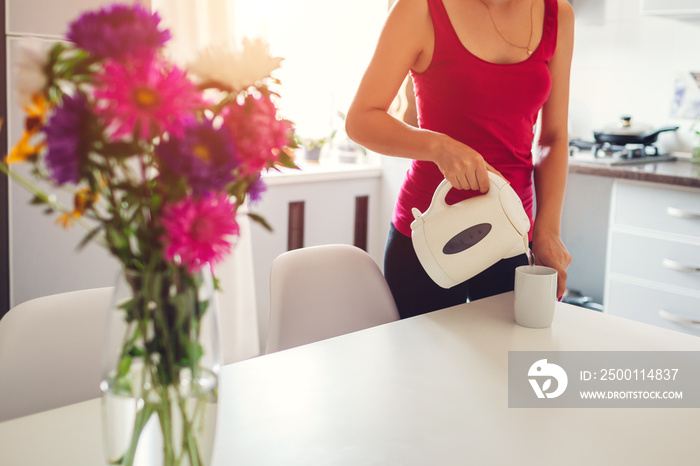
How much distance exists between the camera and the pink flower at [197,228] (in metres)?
0.51

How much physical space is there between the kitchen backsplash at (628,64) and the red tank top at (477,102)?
1861 millimetres

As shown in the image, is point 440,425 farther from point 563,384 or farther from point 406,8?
point 406,8

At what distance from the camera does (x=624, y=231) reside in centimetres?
272

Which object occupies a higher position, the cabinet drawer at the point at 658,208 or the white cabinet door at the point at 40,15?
the white cabinet door at the point at 40,15

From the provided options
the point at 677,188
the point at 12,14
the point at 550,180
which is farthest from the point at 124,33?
the point at 677,188

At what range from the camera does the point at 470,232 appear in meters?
1.15

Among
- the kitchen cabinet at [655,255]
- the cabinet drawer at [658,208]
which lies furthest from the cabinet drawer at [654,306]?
the cabinet drawer at [658,208]

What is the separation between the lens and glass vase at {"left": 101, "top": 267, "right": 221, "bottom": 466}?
555mm

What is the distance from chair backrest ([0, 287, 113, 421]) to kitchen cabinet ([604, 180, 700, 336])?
6.87 ft

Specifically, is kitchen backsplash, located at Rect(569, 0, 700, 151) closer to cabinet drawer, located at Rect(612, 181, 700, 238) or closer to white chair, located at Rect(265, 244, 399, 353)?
cabinet drawer, located at Rect(612, 181, 700, 238)

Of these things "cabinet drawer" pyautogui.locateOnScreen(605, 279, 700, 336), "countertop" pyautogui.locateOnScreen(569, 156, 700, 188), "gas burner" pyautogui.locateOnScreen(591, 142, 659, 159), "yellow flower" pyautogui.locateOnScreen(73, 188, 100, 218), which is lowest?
"cabinet drawer" pyautogui.locateOnScreen(605, 279, 700, 336)

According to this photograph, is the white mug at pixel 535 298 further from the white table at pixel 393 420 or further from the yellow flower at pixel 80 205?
the yellow flower at pixel 80 205

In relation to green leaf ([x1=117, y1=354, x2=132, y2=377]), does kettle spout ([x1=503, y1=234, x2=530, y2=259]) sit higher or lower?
higher

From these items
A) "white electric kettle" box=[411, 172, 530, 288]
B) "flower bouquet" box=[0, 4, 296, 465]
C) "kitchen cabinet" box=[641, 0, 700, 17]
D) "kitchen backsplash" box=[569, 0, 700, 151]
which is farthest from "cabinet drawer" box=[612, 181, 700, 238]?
"flower bouquet" box=[0, 4, 296, 465]
